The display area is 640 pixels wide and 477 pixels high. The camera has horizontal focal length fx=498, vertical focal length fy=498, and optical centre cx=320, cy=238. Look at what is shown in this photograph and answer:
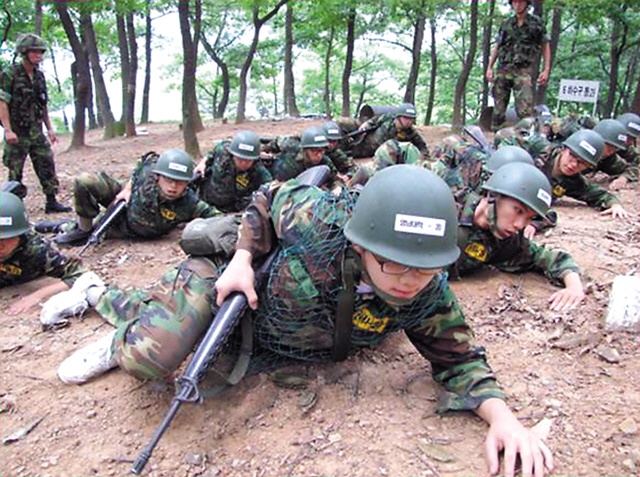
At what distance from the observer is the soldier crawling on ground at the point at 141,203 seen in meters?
4.94

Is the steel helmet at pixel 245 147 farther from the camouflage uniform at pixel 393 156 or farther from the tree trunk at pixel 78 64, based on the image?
the tree trunk at pixel 78 64

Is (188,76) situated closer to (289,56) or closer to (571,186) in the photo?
(571,186)

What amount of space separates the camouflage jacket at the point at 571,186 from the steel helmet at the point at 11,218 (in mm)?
4903

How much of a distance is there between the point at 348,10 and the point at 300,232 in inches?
506

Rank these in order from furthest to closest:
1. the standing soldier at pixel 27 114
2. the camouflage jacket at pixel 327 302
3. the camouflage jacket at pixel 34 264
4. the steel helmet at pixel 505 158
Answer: the standing soldier at pixel 27 114
the steel helmet at pixel 505 158
the camouflage jacket at pixel 34 264
the camouflage jacket at pixel 327 302

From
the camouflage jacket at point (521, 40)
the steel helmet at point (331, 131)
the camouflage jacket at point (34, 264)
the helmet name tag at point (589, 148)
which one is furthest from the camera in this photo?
the camouflage jacket at point (521, 40)

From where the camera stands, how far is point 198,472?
2.04 meters

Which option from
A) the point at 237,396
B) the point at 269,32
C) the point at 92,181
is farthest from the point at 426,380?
the point at 269,32

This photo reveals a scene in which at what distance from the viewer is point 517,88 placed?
26.2 feet

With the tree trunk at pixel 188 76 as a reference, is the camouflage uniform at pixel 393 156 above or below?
below

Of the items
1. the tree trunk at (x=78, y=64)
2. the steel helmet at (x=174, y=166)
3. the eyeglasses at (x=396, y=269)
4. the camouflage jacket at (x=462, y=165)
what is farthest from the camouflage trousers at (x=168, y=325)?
the tree trunk at (x=78, y=64)

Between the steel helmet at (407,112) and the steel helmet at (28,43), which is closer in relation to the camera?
the steel helmet at (28,43)

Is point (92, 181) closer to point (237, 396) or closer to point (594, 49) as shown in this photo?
point (237, 396)

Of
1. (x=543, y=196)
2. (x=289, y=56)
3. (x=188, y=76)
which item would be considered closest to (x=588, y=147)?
(x=543, y=196)
